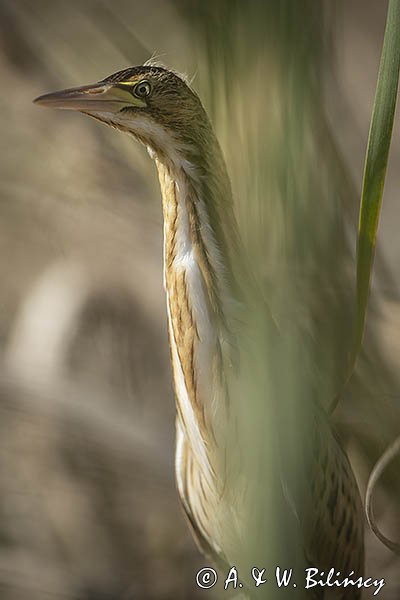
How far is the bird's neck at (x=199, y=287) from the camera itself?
563 mm

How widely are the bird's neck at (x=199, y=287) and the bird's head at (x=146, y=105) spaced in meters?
0.02

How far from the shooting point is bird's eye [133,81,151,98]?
52 centimetres

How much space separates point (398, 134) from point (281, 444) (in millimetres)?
1021

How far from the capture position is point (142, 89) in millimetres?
522

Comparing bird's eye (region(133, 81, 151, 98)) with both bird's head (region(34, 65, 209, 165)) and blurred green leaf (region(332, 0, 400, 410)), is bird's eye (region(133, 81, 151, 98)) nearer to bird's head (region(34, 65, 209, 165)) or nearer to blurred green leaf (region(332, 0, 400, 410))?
bird's head (region(34, 65, 209, 165))
